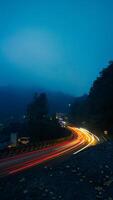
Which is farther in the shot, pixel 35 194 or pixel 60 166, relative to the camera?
pixel 60 166

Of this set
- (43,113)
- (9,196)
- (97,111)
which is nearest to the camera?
(9,196)

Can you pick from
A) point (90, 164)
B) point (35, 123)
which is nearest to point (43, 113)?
point (35, 123)

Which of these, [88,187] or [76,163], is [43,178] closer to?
[88,187]

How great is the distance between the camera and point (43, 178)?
23.5m

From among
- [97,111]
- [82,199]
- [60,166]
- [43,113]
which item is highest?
[43,113]

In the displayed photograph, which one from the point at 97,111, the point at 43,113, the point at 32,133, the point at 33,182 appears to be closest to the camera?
the point at 33,182

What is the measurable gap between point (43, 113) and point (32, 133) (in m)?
23.5

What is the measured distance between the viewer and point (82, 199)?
2109cm

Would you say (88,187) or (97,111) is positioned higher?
(97,111)

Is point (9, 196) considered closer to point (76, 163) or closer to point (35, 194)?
point (35, 194)

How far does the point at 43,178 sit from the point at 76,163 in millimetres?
5116

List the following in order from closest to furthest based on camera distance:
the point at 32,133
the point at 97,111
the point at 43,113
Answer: the point at 97,111 → the point at 32,133 → the point at 43,113

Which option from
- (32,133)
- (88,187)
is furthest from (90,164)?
(32,133)

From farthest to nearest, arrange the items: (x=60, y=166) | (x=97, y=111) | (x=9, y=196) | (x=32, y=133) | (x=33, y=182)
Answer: (x=32, y=133) < (x=97, y=111) < (x=60, y=166) < (x=33, y=182) < (x=9, y=196)
